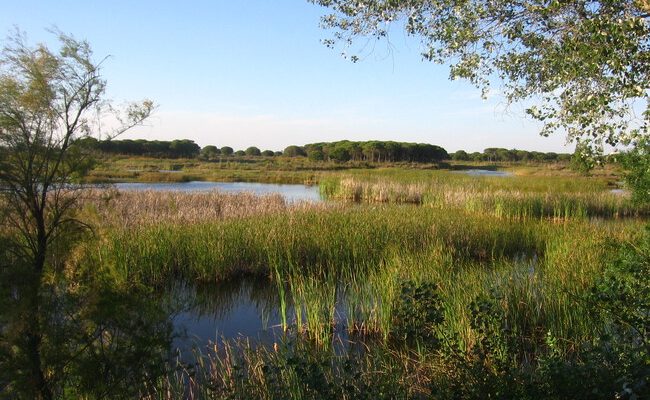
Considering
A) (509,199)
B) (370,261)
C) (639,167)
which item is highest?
(639,167)

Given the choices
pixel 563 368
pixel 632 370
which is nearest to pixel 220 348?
pixel 563 368

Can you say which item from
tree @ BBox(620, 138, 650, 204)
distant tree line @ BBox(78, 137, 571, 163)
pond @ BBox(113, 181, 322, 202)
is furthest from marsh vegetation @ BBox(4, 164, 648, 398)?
distant tree line @ BBox(78, 137, 571, 163)

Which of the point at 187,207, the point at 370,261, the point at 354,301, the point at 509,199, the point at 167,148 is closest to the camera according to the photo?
the point at 354,301

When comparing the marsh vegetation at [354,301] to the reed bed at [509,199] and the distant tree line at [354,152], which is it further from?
the distant tree line at [354,152]

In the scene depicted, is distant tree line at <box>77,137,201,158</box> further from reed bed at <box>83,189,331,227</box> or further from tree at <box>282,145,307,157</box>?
reed bed at <box>83,189,331,227</box>

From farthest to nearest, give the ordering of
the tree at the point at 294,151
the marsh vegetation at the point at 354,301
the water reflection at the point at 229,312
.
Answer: the tree at the point at 294,151 < the water reflection at the point at 229,312 < the marsh vegetation at the point at 354,301

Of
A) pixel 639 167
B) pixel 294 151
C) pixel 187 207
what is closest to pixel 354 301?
pixel 639 167

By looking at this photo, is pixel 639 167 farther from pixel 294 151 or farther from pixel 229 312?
pixel 294 151

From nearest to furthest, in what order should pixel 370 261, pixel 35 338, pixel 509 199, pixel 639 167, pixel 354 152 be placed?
pixel 35 338 → pixel 639 167 → pixel 370 261 → pixel 509 199 → pixel 354 152

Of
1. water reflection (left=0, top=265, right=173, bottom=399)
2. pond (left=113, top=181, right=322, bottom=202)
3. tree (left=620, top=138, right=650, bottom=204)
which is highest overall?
tree (left=620, top=138, right=650, bottom=204)

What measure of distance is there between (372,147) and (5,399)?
305 ft

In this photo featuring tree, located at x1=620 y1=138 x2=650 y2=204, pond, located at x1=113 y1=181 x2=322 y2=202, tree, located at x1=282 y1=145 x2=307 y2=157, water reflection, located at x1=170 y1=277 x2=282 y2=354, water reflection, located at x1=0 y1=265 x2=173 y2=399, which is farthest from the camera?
tree, located at x1=282 y1=145 x2=307 y2=157

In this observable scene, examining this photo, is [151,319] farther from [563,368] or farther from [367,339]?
[367,339]

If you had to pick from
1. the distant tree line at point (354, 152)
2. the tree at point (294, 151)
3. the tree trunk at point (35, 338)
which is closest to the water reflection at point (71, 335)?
the tree trunk at point (35, 338)
